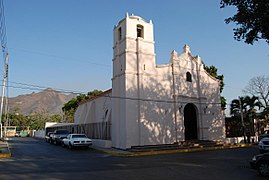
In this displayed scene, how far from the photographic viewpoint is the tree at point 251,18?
13.3 metres

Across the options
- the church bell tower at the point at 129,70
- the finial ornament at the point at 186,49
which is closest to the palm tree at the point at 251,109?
the finial ornament at the point at 186,49

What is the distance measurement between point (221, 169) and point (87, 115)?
77.7 feet

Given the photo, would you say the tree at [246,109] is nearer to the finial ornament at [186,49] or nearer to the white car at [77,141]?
the finial ornament at [186,49]

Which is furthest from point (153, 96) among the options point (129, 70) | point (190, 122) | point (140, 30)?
point (140, 30)

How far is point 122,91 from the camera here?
2072 cm

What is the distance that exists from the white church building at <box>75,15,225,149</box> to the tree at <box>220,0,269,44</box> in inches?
325

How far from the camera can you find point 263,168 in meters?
9.03

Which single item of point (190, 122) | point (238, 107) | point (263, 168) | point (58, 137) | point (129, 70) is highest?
point (129, 70)

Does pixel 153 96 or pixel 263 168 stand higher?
pixel 153 96

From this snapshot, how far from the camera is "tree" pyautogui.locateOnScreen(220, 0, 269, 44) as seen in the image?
43.7 feet

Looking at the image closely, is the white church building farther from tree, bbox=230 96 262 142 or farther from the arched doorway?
tree, bbox=230 96 262 142

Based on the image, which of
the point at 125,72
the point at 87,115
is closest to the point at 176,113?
the point at 125,72

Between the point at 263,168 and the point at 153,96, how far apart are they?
13.0 meters

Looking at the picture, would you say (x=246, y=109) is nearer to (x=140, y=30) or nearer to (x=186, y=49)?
(x=186, y=49)
